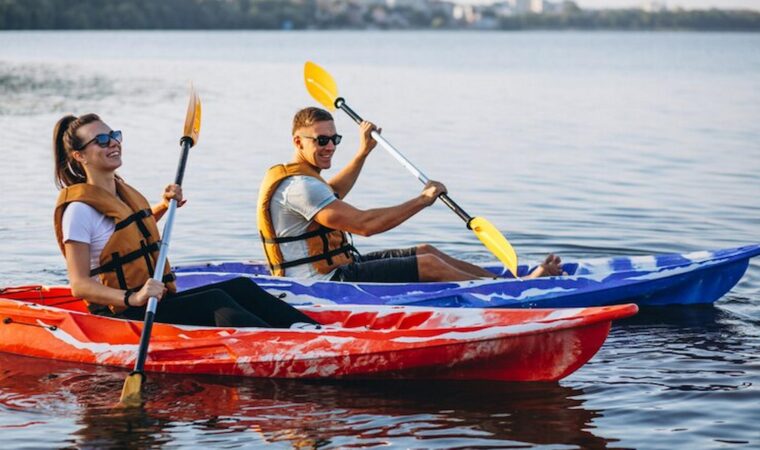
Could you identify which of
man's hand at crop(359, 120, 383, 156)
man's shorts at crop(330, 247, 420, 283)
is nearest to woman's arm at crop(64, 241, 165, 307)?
man's shorts at crop(330, 247, 420, 283)

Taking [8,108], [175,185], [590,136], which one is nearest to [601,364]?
[175,185]

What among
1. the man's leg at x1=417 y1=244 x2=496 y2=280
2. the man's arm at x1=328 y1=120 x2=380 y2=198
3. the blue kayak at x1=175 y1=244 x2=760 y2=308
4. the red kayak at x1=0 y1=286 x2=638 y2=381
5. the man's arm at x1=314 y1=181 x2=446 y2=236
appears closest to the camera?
the red kayak at x1=0 y1=286 x2=638 y2=381

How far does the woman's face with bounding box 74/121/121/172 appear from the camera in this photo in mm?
5844

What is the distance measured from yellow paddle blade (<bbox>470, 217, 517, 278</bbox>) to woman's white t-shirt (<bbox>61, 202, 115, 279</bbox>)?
8.68ft

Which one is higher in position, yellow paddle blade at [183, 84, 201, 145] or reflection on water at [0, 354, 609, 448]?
yellow paddle blade at [183, 84, 201, 145]

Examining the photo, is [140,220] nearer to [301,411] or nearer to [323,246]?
[301,411]

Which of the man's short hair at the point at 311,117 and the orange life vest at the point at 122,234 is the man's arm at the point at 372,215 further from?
the orange life vest at the point at 122,234

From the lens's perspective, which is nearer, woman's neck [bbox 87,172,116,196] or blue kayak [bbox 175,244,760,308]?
woman's neck [bbox 87,172,116,196]

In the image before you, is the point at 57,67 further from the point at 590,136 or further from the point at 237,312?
the point at 237,312

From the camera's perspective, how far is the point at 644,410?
234 inches

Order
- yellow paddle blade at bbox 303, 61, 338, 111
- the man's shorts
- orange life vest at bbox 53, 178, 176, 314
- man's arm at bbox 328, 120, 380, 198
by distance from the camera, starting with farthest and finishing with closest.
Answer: yellow paddle blade at bbox 303, 61, 338, 111 → man's arm at bbox 328, 120, 380, 198 → the man's shorts → orange life vest at bbox 53, 178, 176, 314

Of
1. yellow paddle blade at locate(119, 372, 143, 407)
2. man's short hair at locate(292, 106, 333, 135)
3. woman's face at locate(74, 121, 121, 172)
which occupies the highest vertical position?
man's short hair at locate(292, 106, 333, 135)

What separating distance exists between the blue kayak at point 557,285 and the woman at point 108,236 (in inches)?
37.4

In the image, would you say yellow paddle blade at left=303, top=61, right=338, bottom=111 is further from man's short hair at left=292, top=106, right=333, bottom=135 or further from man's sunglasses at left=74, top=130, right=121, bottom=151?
man's sunglasses at left=74, top=130, right=121, bottom=151
